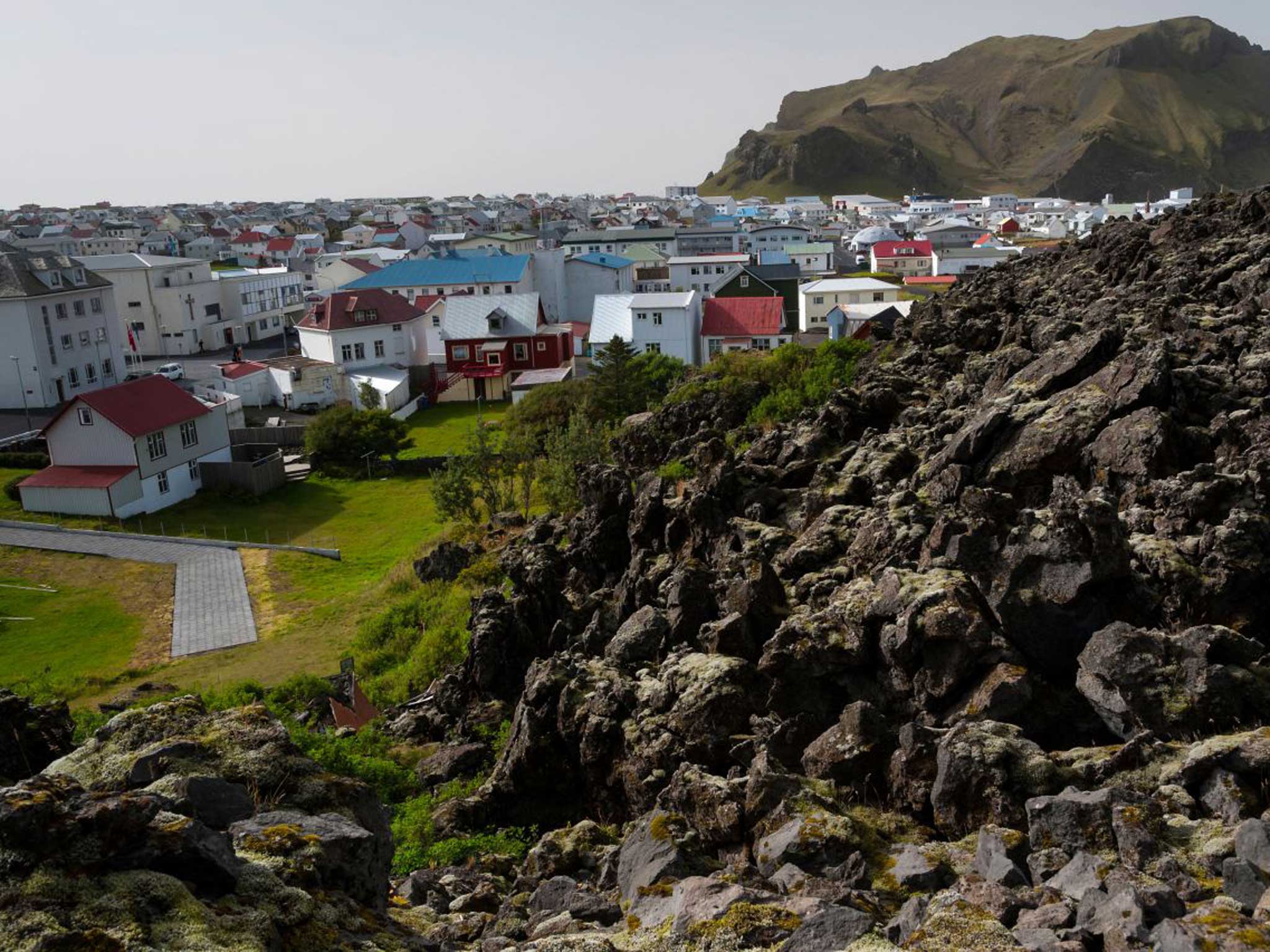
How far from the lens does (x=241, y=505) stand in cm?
5650

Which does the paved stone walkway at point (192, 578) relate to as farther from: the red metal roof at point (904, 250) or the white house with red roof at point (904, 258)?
the red metal roof at point (904, 250)

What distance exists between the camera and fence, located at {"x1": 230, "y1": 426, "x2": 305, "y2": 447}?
226ft

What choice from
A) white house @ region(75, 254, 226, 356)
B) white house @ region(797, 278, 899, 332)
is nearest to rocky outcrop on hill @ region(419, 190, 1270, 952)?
white house @ region(797, 278, 899, 332)

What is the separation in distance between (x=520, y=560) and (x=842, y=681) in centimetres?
1467

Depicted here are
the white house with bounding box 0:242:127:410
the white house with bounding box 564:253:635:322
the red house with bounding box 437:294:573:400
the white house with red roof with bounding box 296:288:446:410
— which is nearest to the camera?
the white house with bounding box 0:242:127:410

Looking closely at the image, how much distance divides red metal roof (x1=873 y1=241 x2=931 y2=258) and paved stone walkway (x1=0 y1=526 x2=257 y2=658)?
113m

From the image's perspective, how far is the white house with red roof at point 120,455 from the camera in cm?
5231

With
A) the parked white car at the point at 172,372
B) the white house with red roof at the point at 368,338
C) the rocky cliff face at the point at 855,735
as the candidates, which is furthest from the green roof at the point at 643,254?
the rocky cliff face at the point at 855,735

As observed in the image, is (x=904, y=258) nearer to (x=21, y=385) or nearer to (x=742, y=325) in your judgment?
(x=742, y=325)

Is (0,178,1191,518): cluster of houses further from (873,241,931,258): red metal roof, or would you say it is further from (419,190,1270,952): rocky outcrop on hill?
(419,190,1270,952): rocky outcrop on hill

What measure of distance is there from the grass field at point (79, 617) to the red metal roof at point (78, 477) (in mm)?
5613

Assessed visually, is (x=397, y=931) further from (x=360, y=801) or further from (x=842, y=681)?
(x=842, y=681)

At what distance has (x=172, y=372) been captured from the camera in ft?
266

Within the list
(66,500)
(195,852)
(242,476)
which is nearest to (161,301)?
(242,476)
